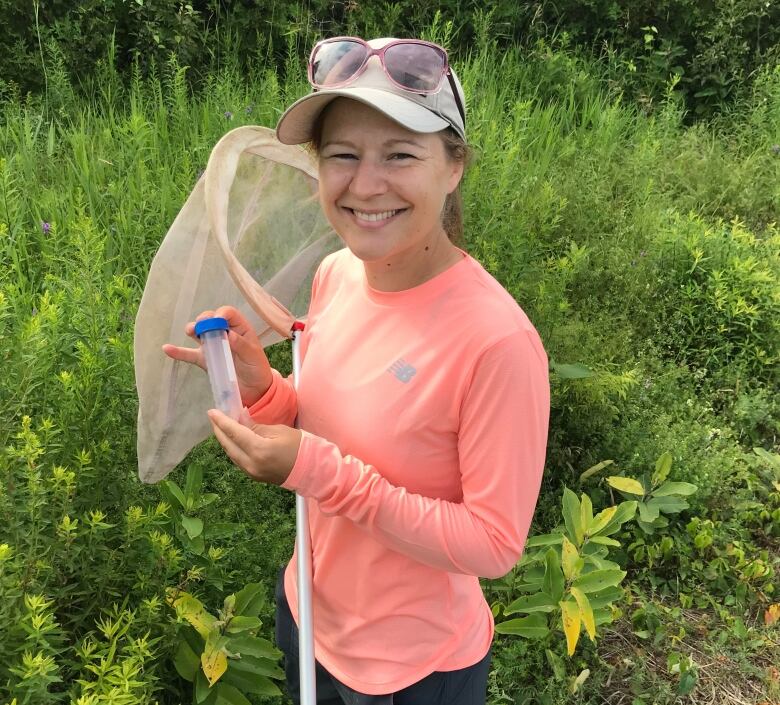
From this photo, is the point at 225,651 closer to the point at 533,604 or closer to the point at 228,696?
the point at 228,696

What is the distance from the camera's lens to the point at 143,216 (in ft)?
9.95

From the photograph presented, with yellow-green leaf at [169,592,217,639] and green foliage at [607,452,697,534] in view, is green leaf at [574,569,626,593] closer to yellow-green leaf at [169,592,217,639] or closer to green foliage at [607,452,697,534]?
green foliage at [607,452,697,534]

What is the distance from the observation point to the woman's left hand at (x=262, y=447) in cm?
121

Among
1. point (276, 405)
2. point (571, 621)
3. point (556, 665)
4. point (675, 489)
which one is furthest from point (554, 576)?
point (276, 405)

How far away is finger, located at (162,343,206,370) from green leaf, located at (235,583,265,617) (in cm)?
68

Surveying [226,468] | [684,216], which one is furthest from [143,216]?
[684,216]

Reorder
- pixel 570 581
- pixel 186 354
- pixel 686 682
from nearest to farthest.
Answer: pixel 186 354 → pixel 570 581 → pixel 686 682

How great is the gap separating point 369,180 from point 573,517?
1477 mm

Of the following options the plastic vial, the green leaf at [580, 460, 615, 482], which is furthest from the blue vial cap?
the green leaf at [580, 460, 615, 482]

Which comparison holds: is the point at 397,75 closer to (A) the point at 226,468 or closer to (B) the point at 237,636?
(B) the point at 237,636

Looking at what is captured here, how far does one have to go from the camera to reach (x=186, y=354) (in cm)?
148

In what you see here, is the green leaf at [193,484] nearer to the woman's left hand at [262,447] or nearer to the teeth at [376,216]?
the woman's left hand at [262,447]

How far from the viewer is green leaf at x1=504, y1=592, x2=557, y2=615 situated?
218 cm

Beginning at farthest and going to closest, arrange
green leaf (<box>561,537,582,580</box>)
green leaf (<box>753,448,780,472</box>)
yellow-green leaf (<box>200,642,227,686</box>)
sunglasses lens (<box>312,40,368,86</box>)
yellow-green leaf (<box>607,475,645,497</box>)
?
green leaf (<box>753,448,780,472</box>) → yellow-green leaf (<box>607,475,645,497</box>) → green leaf (<box>561,537,582,580</box>) → yellow-green leaf (<box>200,642,227,686</box>) → sunglasses lens (<box>312,40,368,86</box>)
